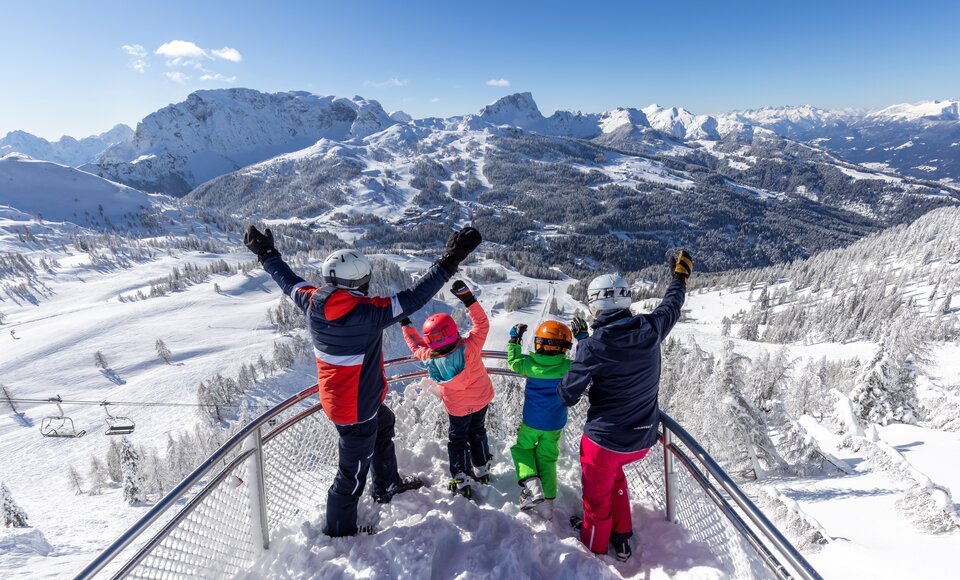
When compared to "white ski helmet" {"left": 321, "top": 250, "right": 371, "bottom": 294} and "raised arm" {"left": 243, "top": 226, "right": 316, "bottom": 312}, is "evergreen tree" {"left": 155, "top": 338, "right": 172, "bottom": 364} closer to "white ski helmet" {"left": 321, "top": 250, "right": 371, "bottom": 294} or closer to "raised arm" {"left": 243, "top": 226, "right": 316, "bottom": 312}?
"raised arm" {"left": 243, "top": 226, "right": 316, "bottom": 312}

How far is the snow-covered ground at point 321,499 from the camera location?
421 centimetres

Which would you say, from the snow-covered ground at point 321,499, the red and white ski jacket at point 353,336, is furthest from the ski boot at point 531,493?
the red and white ski jacket at point 353,336

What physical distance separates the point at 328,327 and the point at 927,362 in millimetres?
50563

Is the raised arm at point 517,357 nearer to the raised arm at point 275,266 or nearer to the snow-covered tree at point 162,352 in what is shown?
the raised arm at point 275,266

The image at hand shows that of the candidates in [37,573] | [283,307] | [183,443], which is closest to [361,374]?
[37,573]

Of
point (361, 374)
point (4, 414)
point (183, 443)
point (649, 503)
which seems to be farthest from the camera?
point (4, 414)

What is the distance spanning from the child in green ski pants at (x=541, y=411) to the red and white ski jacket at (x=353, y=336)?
4.72 feet

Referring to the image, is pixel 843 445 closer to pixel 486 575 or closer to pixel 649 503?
pixel 649 503

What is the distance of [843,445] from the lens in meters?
20.4

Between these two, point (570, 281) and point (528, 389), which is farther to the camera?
point (570, 281)

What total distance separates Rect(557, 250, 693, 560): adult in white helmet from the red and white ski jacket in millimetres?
1640

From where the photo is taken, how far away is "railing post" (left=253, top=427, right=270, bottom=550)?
4.32 metres

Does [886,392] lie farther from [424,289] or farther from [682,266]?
[424,289]

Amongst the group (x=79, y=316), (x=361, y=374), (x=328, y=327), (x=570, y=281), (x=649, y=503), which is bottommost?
(x=570, y=281)
